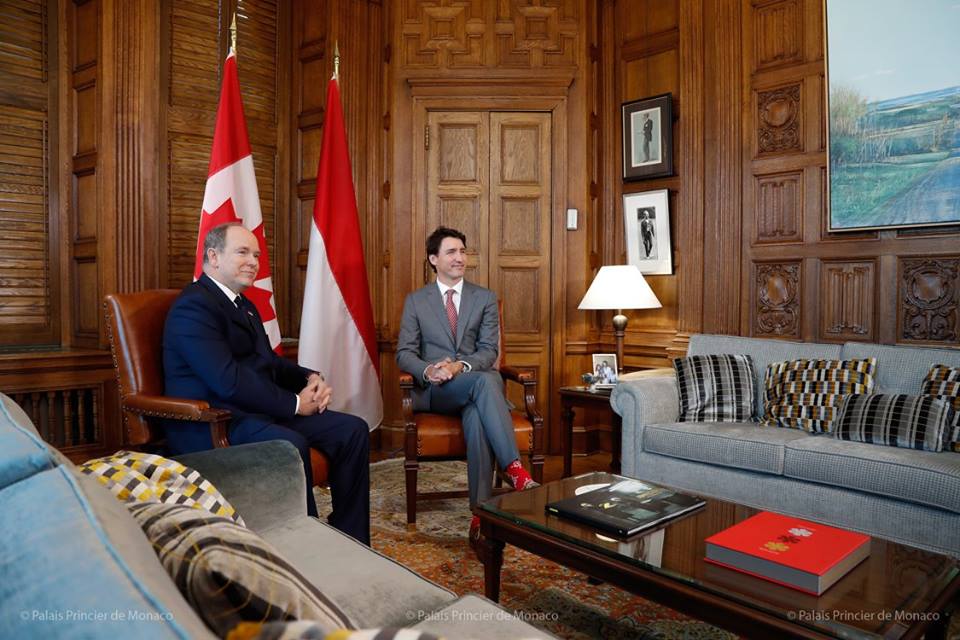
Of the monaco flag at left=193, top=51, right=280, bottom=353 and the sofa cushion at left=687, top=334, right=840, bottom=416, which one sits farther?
the monaco flag at left=193, top=51, right=280, bottom=353

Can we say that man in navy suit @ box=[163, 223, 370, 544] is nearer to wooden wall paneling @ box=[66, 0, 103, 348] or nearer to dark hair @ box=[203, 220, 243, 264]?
dark hair @ box=[203, 220, 243, 264]

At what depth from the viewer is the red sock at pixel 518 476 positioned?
2.84 meters

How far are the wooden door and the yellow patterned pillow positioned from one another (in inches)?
124

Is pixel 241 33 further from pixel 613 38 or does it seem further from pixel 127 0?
pixel 613 38

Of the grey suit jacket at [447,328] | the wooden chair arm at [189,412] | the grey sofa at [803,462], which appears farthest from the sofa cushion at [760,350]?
the wooden chair arm at [189,412]

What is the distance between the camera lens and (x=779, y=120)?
3.82 meters

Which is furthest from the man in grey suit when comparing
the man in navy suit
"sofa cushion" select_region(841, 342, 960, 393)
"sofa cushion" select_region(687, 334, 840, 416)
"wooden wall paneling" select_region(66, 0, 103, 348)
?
"wooden wall paneling" select_region(66, 0, 103, 348)

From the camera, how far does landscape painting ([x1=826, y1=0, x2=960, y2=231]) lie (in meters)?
3.22

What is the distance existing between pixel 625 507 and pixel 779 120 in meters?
2.80

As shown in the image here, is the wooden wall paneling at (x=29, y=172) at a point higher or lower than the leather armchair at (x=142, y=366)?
higher

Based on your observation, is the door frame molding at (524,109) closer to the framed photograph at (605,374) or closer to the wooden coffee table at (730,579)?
the framed photograph at (605,374)

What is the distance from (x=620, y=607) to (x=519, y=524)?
590 millimetres

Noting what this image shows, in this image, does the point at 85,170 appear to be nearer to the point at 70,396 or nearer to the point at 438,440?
the point at 70,396

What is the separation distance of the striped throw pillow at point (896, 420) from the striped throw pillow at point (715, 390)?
1.57 feet
